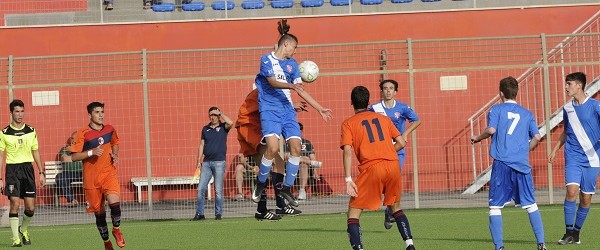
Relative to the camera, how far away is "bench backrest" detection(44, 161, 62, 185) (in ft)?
68.5

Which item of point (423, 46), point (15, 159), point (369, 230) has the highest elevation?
point (423, 46)

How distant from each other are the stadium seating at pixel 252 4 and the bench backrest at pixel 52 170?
21.5 feet

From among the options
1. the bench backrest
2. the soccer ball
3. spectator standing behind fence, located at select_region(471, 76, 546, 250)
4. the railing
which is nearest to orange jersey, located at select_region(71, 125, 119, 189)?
the soccer ball

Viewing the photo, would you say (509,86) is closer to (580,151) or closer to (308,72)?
(580,151)

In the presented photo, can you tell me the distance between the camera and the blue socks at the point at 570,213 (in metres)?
12.8

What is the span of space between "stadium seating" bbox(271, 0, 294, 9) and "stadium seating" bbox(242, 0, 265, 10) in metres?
0.29

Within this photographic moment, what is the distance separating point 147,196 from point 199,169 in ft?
3.97

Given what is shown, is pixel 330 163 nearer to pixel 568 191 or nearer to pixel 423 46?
pixel 423 46

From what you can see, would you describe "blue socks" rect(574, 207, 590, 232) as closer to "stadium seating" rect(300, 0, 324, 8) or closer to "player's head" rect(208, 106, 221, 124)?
"player's head" rect(208, 106, 221, 124)

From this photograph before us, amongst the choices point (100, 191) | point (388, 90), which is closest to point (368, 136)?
point (100, 191)

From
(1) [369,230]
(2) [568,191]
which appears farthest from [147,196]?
(2) [568,191]

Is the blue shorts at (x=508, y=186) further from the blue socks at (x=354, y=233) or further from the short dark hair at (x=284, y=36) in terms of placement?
the short dark hair at (x=284, y=36)

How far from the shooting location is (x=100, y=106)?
1362cm

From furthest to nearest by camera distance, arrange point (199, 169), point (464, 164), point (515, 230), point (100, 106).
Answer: point (464, 164) < point (199, 169) < point (515, 230) < point (100, 106)
